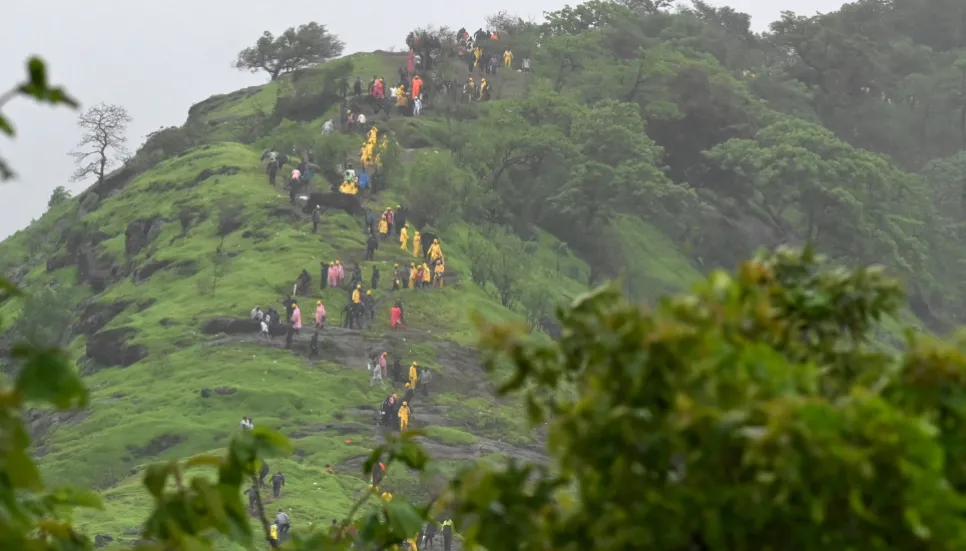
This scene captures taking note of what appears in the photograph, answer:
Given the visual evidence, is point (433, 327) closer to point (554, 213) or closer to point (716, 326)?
point (554, 213)

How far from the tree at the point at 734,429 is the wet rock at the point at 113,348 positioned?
36.6m

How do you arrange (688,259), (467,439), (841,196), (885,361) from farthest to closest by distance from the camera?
(688,259) → (841,196) → (467,439) → (885,361)

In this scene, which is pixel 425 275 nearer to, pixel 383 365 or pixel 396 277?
pixel 396 277

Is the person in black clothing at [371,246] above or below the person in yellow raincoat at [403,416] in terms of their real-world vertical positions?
above

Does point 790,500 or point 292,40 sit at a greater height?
point 292,40

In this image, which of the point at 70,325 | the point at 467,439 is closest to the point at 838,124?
the point at 70,325

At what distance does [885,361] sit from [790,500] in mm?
809

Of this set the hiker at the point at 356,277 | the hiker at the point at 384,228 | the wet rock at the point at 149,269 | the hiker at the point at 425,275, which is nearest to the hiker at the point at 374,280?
the hiker at the point at 356,277

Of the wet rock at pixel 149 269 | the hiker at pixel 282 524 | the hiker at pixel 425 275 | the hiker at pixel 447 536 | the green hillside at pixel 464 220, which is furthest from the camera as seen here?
the wet rock at pixel 149 269

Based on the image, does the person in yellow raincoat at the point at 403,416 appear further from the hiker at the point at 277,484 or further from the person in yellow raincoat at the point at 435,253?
the person in yellow raincoat at the point at 435,253

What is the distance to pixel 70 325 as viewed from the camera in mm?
46031

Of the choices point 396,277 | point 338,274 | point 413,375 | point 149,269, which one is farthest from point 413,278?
point 149,269

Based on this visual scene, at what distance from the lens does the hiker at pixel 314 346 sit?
37.2 metres

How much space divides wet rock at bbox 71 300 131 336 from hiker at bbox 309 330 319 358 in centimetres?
856
